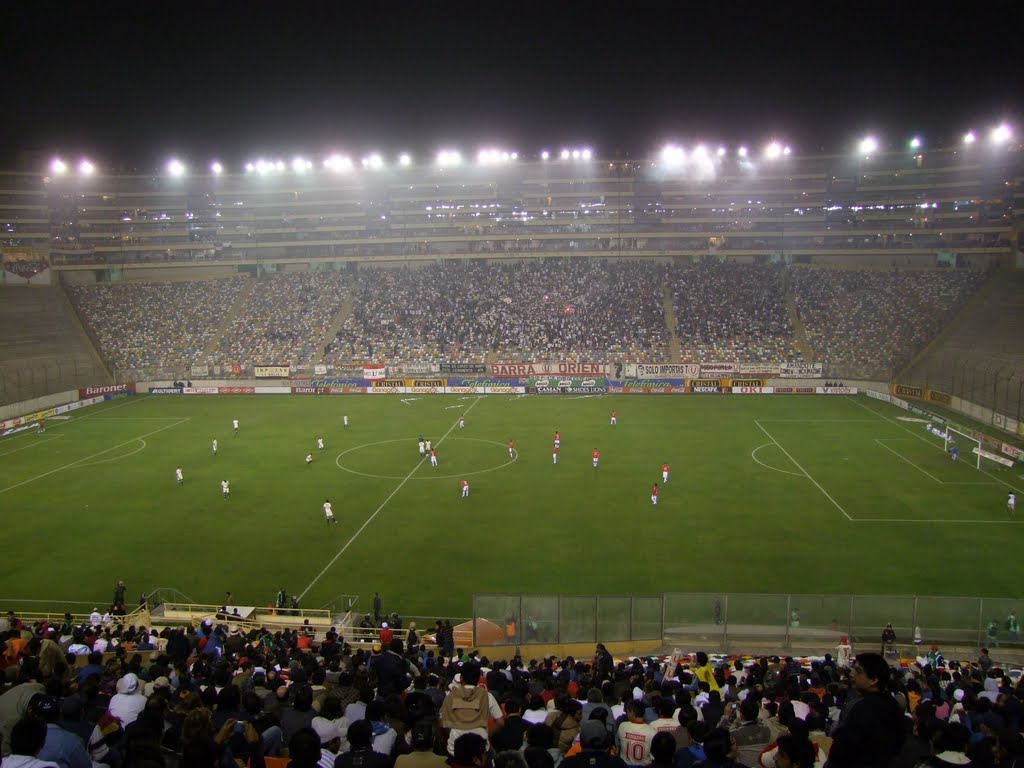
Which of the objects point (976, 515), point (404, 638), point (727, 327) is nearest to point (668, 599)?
point (404, 638)

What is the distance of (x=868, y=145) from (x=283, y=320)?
230 feet

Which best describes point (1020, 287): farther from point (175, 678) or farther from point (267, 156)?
point (267, 156)

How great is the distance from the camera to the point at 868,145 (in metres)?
83.8

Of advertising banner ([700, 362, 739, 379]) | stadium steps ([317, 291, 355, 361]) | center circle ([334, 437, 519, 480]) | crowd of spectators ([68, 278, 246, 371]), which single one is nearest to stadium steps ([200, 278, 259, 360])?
crowd of spectators ([68, 278, 246, 371])

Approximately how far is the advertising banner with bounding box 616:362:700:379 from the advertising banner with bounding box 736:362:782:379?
395 cm

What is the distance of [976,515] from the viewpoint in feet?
101

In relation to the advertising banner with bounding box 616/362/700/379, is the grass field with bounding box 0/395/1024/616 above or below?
below

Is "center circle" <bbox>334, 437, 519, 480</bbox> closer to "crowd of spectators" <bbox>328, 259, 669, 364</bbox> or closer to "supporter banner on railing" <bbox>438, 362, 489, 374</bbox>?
"supporter banner on railing" <bbox>438, 362, 489, 374</bbox>

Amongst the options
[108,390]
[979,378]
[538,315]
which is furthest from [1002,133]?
[108,390]

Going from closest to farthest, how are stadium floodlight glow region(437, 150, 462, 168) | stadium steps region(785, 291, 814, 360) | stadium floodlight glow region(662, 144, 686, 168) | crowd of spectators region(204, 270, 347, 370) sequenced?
stadium steps region(785, 291, 814, 360) → crowd of spectators region(204, 270, 347, 370) → stadium floodlight glow region(662, 144, 686, 168) → stadium floodlight glow region(437, 150, 462, 168)

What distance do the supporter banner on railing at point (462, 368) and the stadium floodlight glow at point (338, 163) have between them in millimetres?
38225

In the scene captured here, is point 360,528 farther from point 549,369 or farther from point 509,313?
point 509,313

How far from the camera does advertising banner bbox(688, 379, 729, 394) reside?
6369cm

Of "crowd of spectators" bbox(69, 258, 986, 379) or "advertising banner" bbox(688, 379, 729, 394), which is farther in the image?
"crowd of spectators" bbox(69, 258, 986, 379)
